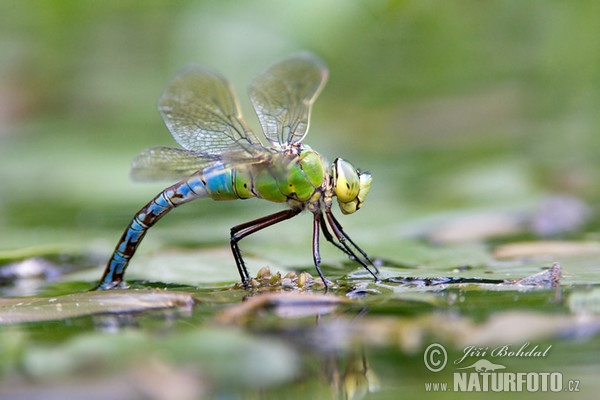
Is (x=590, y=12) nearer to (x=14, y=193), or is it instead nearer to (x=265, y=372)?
(x=14, y=193)

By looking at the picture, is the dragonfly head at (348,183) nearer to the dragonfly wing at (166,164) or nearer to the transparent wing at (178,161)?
the transparent wing at (178,161)

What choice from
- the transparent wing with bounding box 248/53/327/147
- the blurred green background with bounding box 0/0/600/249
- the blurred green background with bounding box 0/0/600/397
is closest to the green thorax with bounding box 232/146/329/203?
the transparent wing with bounding box 248/53/327/147

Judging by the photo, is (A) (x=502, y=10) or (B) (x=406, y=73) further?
(B) (x=406, y=73)

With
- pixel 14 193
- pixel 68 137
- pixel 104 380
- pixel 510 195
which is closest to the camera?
pixel 104 380

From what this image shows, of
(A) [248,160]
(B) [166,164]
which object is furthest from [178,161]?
(A) [248,160]

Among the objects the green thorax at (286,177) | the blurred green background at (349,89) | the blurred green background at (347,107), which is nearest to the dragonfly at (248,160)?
the green thorax at (286,177)

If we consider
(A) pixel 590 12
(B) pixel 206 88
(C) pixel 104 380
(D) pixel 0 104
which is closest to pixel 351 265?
(B) pixel 206 88

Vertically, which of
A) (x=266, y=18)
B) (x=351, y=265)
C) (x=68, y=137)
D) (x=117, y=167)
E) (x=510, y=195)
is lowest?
(x=351, y=265)
